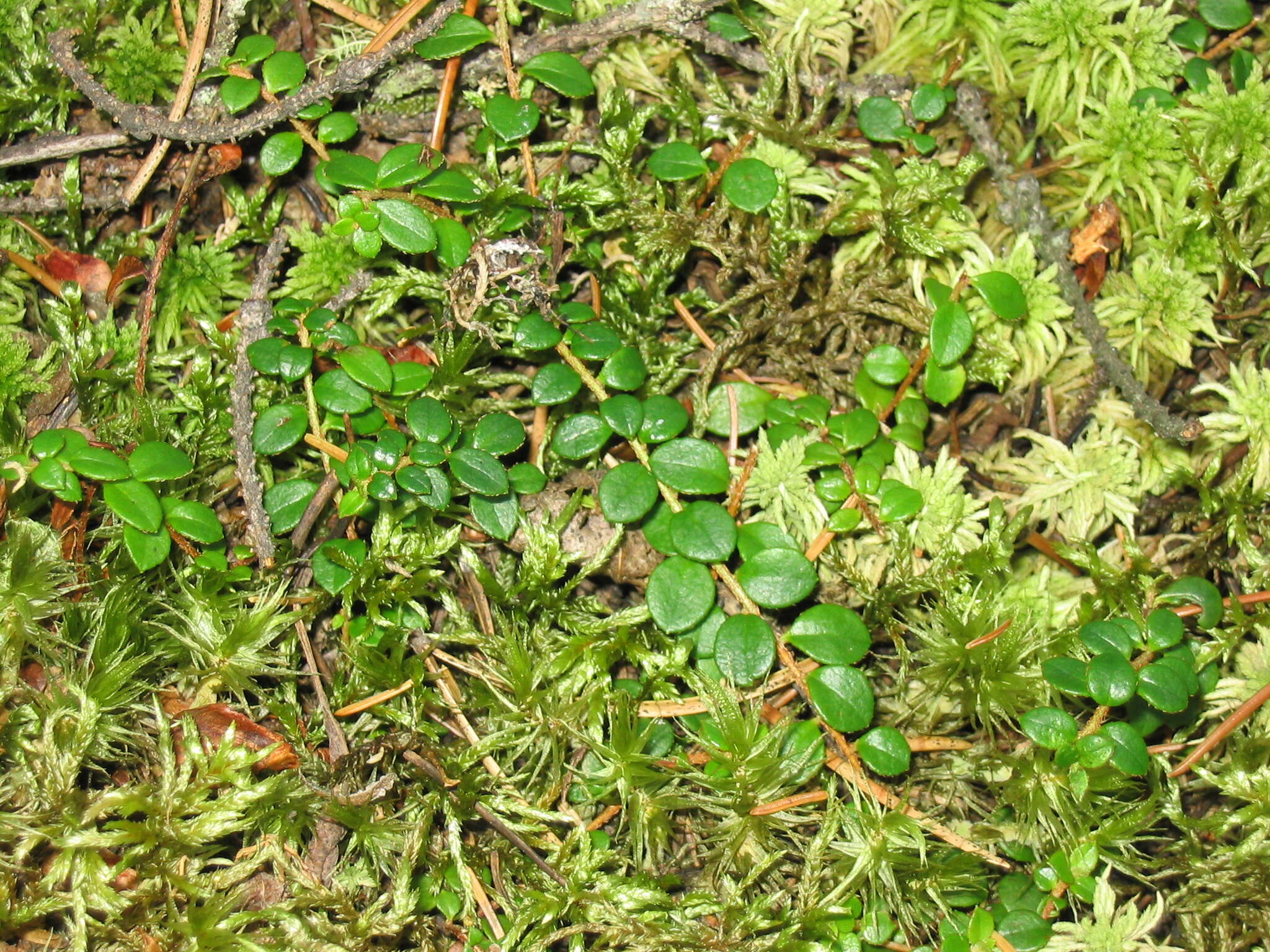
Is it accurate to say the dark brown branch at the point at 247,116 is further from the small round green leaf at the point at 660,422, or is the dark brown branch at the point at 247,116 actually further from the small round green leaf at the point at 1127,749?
the small round green leaf at the point at 1127,749

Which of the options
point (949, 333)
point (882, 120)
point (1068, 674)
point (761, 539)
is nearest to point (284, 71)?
point (882, 120)

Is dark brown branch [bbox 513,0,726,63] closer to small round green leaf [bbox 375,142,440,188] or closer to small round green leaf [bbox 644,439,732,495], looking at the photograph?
small round green leaf [bbox 375,142,440,188]

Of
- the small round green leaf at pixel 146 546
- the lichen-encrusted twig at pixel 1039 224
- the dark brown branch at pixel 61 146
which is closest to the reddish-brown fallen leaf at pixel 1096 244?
the lichen-encrusted twig at pixel 1039 224

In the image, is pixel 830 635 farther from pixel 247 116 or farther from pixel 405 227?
pixel 247 116

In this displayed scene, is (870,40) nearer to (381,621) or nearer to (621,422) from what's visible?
(621,422)

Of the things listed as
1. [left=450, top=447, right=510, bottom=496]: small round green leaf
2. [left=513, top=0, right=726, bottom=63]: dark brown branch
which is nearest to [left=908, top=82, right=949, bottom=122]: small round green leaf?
[left=513, top=0, right=726, bottom=63]: dark brown branch

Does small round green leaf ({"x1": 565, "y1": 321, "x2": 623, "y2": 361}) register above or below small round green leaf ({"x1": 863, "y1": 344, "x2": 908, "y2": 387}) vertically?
above
